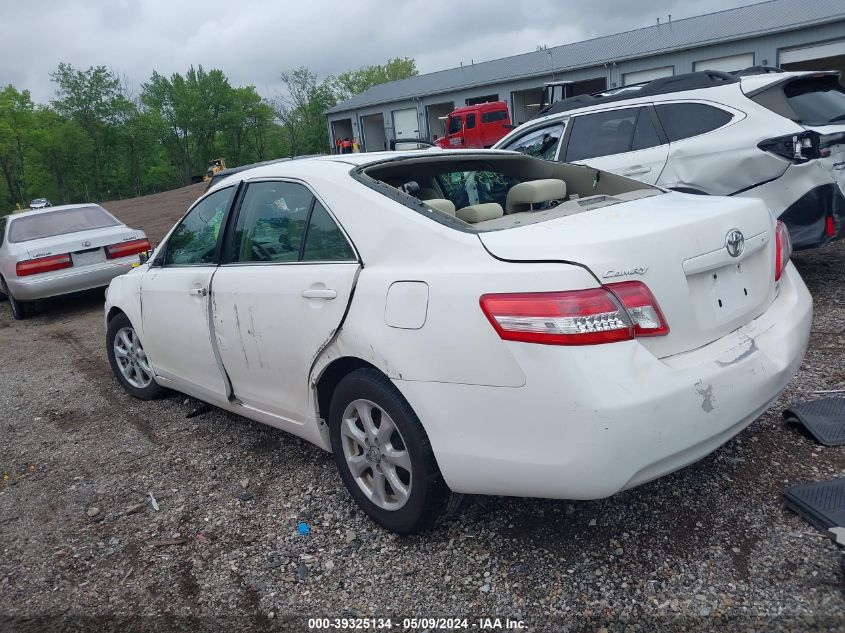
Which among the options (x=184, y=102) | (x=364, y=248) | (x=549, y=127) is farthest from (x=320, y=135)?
(x=364, y=248)

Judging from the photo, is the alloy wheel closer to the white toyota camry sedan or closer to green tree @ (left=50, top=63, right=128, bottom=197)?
the white toyota camry sedan

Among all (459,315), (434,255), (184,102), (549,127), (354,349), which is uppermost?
(184,102)

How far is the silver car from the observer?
28.8ft

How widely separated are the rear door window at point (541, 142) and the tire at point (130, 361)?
424 cm

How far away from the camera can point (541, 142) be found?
7105 millimetres

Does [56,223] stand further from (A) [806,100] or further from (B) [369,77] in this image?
(B) [369,77]

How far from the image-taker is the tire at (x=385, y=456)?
256 cm

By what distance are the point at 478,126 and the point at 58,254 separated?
793 inches

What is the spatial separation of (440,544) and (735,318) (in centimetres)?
150

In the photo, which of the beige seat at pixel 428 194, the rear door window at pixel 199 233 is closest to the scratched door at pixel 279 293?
the rear door window at pixel 199 233

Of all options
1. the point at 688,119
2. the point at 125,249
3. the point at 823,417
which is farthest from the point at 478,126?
the point at 823,417

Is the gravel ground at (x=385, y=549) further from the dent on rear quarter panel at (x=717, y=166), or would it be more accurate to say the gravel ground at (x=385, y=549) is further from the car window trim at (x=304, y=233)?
the dent on rear quarter panel at (x=717, y=166)

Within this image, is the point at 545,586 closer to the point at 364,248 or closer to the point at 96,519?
the point at 364,248

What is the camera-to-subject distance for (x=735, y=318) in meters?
2.59
